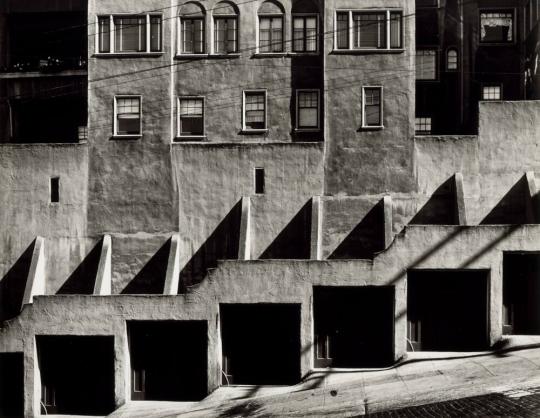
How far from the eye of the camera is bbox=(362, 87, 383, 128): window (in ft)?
128

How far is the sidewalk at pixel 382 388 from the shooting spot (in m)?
27.6

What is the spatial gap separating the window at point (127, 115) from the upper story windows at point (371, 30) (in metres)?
10.1

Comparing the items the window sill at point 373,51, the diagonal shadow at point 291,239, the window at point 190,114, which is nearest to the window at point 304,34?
the window sill at point 373,51

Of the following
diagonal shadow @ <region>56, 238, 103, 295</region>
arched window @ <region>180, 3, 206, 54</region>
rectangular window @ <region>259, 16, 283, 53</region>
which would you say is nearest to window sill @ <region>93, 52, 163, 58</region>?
arched window @ <region>180, 3, 206, 54</region>

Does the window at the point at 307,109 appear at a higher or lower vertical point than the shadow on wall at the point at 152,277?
higher

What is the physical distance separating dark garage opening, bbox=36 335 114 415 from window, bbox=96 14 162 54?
14383 millimetres

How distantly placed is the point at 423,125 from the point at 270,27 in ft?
36.7

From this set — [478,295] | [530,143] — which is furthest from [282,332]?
[530,143]

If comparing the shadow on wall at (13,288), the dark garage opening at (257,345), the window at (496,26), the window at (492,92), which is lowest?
the dark garage opening at (257,345)

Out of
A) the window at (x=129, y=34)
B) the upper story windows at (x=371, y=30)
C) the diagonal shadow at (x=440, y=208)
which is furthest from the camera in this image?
the window at (x=129, y=34)

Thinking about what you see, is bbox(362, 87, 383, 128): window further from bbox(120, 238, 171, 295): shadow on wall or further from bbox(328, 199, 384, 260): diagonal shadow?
bbox(120, 238, 171, 295): shadow on wall

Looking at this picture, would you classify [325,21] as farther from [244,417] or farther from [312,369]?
[244,417]

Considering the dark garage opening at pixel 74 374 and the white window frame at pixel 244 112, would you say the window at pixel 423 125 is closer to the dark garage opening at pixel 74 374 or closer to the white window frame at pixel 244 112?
the white window frame at pixel 244 112

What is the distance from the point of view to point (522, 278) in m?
34.2
